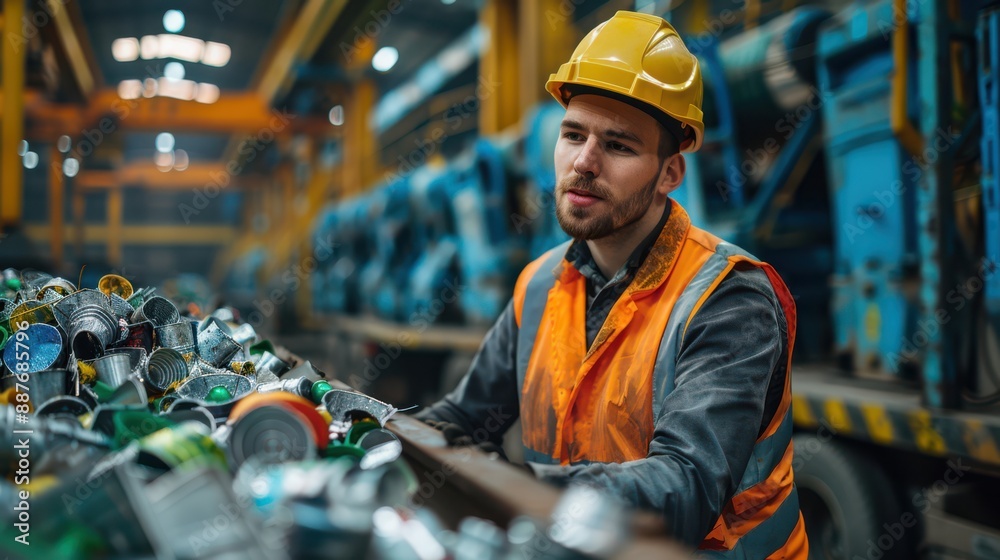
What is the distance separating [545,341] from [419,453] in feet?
2.00

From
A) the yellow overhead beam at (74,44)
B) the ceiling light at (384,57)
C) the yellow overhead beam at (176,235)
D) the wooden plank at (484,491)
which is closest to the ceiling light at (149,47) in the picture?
the yellow overhead beam at (74,44)

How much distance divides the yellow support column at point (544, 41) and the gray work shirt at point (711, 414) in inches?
159

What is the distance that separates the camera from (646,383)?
64.1 inches

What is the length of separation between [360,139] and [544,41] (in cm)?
667

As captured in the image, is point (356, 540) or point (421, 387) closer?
point (356, 540)

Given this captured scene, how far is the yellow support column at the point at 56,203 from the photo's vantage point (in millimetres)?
10750

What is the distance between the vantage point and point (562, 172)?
1891 mm

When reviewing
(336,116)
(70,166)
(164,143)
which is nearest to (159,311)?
(336,116)

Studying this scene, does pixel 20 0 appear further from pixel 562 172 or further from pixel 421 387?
pixel 562 172

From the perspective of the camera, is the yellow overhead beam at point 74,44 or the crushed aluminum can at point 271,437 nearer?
the crushed aluminum can at point 271,437

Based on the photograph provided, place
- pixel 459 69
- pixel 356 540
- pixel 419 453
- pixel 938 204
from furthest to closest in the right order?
1. pixel 459 69
2. pixel 938 204
3. pixel 419 453
4. pixel 356 540

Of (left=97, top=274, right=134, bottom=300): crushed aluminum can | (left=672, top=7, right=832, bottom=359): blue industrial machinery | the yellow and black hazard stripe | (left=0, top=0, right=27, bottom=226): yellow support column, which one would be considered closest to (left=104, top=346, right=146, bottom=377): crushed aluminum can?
(left=97, top=274, right=134, bottom=300): crushed aluminum can

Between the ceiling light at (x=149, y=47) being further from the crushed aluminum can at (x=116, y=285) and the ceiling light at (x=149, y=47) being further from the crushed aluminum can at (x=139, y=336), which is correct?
the crushed aluminum can at (x=139, y=336)

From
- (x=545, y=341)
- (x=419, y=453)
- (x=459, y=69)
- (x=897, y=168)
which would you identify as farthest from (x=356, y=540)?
(x=459, y=69)
